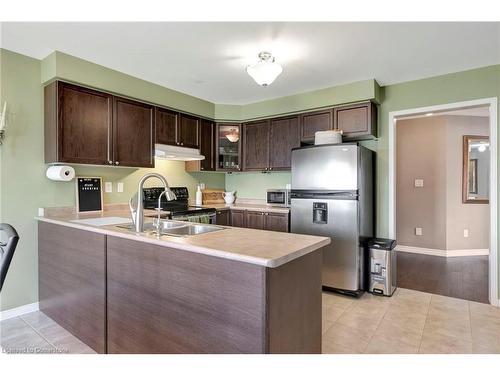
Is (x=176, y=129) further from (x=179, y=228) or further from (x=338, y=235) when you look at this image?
(x=338, y=235)

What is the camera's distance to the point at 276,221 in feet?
12.1

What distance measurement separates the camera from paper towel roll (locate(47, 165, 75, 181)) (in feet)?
8.74

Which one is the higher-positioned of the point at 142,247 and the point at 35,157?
the point at 35,157

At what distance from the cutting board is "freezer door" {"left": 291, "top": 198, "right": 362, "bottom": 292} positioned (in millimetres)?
1759

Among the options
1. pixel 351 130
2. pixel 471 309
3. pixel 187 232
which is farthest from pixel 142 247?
pixel 471 309

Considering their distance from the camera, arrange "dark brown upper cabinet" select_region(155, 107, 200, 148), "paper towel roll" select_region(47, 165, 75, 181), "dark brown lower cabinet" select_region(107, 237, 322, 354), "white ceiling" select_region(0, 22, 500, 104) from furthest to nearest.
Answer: "dark brown upper cabinet" select_region(155, 107, 200, 148) < "paper towel roll" select_region(47, 165, 75, 181) < "white ceiling" select_region(0, 22, 500, 104) < "dark brown lower cabinet" select_region(107, 237, 322, 354)

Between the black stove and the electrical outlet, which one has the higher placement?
the electrical outlet

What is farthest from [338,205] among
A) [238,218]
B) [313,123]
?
[238,218]

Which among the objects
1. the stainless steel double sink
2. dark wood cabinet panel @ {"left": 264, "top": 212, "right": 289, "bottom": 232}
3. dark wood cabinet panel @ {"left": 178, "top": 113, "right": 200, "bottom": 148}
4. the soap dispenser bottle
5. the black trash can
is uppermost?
dark wood cabinet panel @ {"left": 178, "top": 113, "right": 200, "bottom": 148}

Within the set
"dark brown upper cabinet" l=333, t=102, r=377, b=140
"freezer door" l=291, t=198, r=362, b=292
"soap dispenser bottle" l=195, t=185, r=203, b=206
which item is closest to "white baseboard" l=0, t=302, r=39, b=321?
"soap dispenser bottle" l=195, t=185, r=203, b=206

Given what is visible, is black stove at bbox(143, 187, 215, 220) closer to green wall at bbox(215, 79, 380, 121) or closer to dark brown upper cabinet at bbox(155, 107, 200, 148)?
dark brown upper cabinet at bbox(155, 107, 200, 148)
